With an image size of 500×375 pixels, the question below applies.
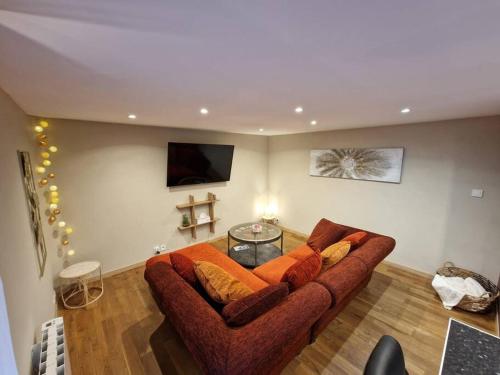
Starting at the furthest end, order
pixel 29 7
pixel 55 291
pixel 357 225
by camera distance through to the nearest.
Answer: pixel 357 225 → pixel 55 291 → pixel 29 7

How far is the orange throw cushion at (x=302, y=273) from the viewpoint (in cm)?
185

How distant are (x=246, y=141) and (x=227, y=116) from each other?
6.97 ft

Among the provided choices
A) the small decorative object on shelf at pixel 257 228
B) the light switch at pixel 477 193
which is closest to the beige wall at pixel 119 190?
the small decorative object on shelf at pixel 257 228

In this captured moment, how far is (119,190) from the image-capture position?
3189 millimetres

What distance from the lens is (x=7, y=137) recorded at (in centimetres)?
152

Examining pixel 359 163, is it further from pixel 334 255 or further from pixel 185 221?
pixel 185 221

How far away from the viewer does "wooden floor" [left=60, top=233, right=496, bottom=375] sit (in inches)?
73.1

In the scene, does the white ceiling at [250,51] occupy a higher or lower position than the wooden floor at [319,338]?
higher

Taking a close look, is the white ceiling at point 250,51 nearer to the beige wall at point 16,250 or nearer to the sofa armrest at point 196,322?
the beige wall at point 16,250

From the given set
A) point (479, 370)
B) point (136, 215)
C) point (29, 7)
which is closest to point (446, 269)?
point (479, 370)

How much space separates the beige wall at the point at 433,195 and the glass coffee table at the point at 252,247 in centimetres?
139

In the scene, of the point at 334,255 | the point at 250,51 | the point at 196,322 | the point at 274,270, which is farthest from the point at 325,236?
the point at 250,51

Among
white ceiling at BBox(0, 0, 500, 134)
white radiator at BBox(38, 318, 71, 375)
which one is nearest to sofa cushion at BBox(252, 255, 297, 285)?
white radiator at BBox(38, 318, 71, 375)

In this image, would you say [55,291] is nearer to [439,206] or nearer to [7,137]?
[7,137]
